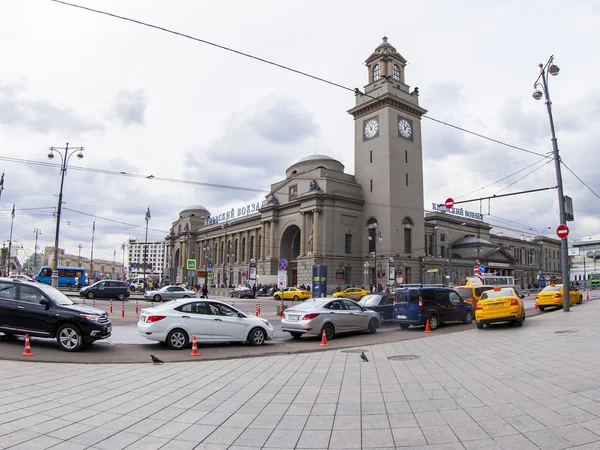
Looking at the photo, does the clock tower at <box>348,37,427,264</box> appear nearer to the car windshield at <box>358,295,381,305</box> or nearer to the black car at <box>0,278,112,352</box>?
the car windshield at <box>358,295,381,305</box>

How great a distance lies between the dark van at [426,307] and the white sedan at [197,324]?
7.12m

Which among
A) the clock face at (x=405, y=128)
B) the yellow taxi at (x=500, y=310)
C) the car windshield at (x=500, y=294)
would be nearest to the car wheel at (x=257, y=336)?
the yellow taxi at (x=500, y=310)

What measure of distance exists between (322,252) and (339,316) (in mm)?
46263

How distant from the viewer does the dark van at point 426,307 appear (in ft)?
59.7

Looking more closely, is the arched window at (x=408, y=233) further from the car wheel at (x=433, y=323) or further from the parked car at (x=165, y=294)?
the car wheel at (x=433, y=323)

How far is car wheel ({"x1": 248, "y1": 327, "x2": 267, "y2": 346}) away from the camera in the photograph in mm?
13750

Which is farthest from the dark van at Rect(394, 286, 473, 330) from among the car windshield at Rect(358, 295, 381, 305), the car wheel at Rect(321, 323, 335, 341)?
the car wheel at Rect(321, 323, 335, 341)

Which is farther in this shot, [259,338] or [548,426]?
[259,338]

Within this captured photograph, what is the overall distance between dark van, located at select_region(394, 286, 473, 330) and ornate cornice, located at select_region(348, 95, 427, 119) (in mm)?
45027

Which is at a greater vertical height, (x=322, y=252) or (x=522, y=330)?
(x=322, y=252)

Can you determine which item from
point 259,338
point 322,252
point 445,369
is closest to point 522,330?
point 445,369

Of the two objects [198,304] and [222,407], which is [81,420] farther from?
[198,304]

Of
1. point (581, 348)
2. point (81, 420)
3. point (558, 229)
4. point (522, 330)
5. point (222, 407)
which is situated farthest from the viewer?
point (558, 229)

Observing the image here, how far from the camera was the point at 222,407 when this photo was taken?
6.61 metres
